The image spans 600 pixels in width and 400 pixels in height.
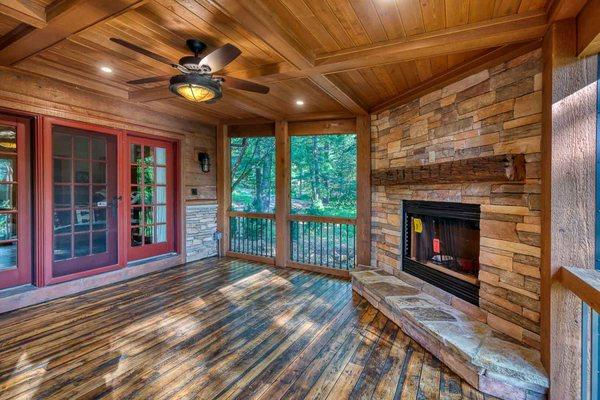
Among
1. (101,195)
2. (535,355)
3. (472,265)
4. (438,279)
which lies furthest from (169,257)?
(535,355)

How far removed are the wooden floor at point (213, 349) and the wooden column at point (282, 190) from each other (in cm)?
127

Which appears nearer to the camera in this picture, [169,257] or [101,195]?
[101,195]

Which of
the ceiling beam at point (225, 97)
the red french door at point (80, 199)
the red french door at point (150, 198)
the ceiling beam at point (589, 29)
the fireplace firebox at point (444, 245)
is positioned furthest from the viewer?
the red french door at point (150, 198)

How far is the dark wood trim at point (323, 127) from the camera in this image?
180 inches

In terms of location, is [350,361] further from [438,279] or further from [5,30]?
[5,30]

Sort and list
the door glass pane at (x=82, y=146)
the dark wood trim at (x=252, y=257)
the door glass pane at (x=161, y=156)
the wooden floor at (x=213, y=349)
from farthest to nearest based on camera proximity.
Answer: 1. the dark wood trim at (x=252, y=257)
2. the door glass pane at (x=161, y=156)
3. the door glass pane at (x=82, y=146)
4. the wooden floor at (x=213, y=349)

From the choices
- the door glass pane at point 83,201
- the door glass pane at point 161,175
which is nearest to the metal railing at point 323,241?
the door glass pane at point 161,175

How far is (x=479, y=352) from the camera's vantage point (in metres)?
2.12

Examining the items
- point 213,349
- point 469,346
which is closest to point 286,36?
point 213,349

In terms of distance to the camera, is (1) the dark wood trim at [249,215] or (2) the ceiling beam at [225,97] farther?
(1) the dark wood trim at [249,215]

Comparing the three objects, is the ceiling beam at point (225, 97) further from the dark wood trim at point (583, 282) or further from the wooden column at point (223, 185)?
the dark wood trim at point (583, 282)

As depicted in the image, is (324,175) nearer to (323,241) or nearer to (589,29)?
(323,241)

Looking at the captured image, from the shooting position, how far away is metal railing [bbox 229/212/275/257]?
17.6ft

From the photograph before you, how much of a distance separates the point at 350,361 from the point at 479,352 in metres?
0.92
